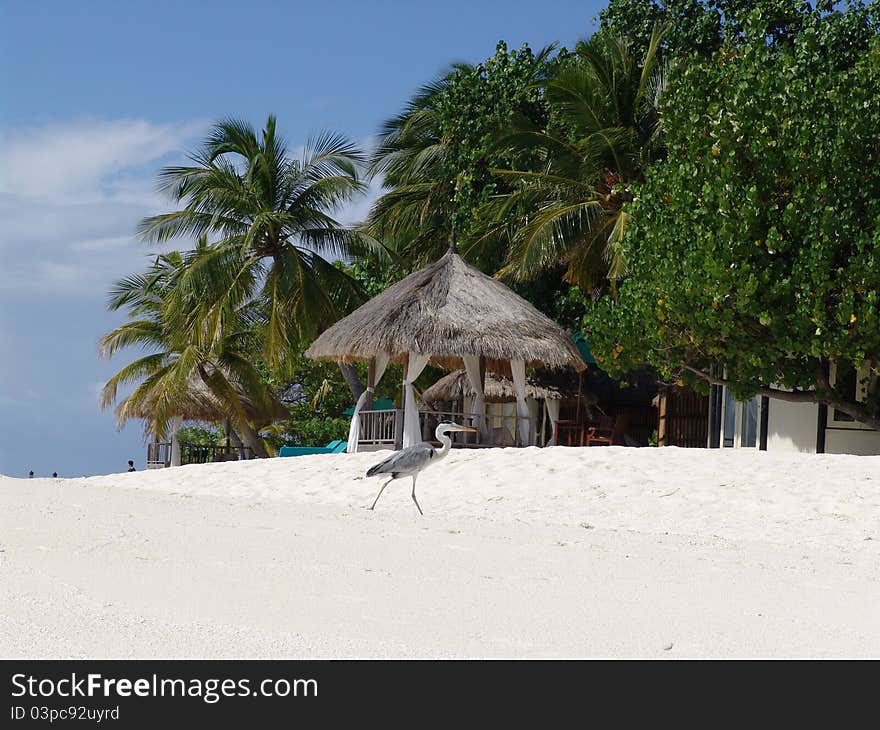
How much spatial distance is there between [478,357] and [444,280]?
4.92 feet

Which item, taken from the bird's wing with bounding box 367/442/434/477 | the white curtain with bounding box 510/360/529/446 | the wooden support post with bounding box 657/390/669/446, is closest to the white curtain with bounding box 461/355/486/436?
the white curtain with bounding box 510/360/529/446

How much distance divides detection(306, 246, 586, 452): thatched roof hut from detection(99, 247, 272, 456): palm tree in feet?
22.7

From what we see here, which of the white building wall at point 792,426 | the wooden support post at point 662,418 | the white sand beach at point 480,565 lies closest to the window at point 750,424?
the white building wall at point 792,426

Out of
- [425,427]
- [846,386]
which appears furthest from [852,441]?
[425,427]

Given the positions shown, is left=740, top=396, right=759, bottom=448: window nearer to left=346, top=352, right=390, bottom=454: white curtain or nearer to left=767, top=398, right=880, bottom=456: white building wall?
left=767, top=398, right=880, bottom=456: white building wall

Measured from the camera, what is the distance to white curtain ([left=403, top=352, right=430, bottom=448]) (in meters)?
19.4

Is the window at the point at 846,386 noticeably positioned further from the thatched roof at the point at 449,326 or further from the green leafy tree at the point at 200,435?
the green leafy tree at the point at 200,435

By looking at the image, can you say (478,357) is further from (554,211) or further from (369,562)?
(369,562)

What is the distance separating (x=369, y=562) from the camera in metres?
Answer: 8.05

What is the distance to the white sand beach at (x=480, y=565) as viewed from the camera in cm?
578

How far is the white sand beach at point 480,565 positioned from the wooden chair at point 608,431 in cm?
907

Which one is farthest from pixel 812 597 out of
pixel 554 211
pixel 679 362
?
pixel 554 211

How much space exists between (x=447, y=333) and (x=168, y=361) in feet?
40.7
